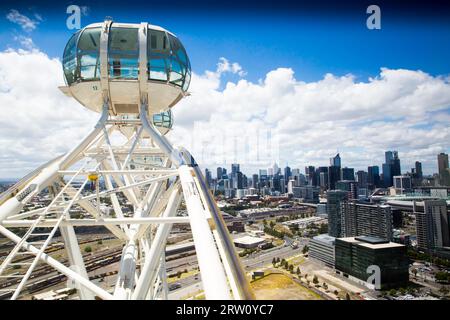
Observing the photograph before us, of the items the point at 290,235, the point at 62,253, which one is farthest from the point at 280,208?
the point at 62,253

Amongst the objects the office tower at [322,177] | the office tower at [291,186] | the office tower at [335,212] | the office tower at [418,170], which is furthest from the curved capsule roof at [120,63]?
the office tower at [291,186]

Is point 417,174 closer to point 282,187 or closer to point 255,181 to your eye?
point 282,187

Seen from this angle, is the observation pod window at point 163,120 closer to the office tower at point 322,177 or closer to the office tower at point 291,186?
the office tower at point 322,177

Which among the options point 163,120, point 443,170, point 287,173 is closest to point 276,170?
point 287,173

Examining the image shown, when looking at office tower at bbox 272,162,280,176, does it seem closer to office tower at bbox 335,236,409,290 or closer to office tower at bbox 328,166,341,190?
office tower at bbox 328,166,341,190

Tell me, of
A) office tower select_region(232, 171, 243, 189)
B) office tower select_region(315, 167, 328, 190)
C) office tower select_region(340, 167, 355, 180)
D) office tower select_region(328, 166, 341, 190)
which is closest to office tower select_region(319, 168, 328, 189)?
office tower select_region(315, 167, 328, 190)
